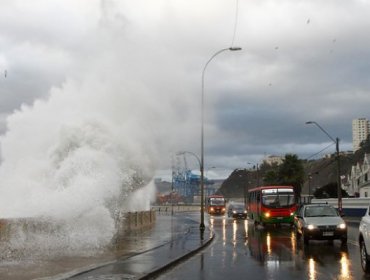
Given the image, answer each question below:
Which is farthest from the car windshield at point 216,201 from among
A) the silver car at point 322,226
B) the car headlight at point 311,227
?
the car headlight at point 311,227

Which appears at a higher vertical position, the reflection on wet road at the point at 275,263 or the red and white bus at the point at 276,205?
the red and white bus at the point at 276,205

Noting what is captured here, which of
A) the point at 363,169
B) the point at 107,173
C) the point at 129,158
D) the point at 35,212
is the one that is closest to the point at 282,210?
the point at 129,158

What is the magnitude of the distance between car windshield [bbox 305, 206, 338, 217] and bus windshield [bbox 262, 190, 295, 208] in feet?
48.9

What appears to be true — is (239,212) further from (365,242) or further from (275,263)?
(365,242)

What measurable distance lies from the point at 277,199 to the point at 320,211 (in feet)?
50.7

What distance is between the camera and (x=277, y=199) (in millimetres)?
35938

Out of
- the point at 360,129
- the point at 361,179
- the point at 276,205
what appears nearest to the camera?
the point at 276,205

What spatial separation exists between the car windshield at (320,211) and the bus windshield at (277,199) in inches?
586

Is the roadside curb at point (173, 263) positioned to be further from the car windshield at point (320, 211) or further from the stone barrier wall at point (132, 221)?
the stone barrier wall at point (132, 221)

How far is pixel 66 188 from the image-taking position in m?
24.5

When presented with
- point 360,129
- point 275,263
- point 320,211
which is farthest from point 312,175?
point 275,263

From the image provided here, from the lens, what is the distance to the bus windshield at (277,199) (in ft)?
117

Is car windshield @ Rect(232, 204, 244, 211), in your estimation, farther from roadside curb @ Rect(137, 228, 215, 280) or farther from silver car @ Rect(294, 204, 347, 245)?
silver car @ Rect(294, 204, 347, 245)

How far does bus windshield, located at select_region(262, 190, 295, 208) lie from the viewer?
35.8 meters
